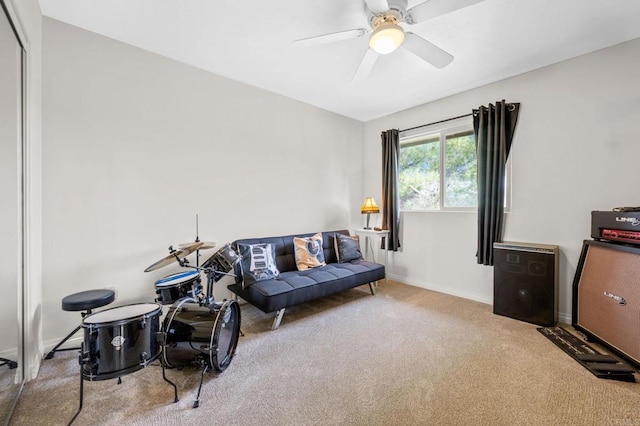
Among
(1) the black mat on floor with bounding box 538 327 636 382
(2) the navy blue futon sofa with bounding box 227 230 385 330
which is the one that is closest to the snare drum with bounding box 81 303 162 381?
(2) the navy blue futon sofa with bounding box 227 230 385 330

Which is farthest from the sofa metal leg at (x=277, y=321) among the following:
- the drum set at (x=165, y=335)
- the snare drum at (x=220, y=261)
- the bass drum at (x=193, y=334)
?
the bass drum at (x=193, y=334)

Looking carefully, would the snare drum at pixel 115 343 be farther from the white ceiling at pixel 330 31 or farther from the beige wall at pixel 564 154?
the beige wall at pixel 564 154

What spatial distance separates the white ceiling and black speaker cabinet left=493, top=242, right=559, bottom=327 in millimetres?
1852

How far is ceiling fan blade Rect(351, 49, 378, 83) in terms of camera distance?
2031 millimetres

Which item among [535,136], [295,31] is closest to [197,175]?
[295,31]

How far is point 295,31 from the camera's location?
2174mm

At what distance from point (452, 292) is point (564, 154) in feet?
6.29

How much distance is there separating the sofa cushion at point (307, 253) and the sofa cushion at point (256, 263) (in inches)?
15.0

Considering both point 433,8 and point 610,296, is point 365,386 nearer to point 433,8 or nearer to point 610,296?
Answer: point 610,296

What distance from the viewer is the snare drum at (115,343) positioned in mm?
1327

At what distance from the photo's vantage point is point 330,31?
7.21 feet

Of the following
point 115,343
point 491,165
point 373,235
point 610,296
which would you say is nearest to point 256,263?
point 115,343

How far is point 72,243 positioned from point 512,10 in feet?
12.5

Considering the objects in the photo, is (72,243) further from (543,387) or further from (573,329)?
(573,329)
